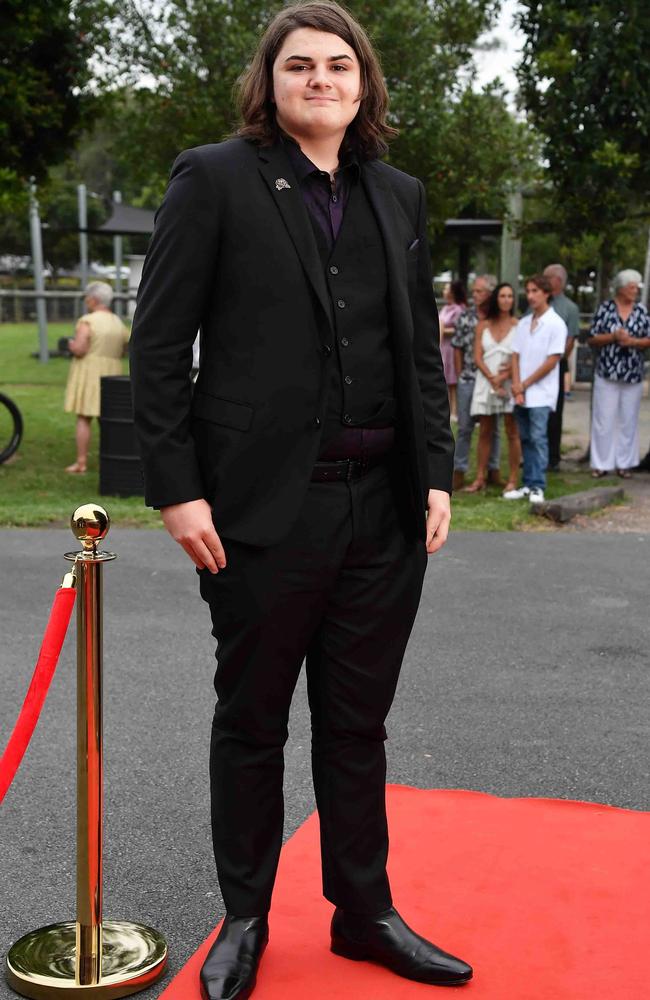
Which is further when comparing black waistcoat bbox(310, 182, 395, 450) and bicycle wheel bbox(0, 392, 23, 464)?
bicycle wheel bbox(0, 392, 23, 464)

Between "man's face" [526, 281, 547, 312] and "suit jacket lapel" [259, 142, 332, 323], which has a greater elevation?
"suit jacket lapel" [259, 142, 332, 323]

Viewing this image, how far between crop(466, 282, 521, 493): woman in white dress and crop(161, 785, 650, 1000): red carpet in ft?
23.5

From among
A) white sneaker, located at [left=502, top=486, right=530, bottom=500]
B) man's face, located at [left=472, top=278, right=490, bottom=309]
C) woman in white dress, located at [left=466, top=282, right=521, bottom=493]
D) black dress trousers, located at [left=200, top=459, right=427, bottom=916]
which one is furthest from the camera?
man's face, located at [left=472, top=278, right=490, bottom=309]

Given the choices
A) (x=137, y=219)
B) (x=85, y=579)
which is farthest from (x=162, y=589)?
(x=137, y=219)

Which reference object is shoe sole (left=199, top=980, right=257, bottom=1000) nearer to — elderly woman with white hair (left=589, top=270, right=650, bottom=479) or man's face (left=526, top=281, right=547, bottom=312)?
man's face (left=526, top=281, right=547, bottom=312)

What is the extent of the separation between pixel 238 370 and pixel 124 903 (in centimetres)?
161

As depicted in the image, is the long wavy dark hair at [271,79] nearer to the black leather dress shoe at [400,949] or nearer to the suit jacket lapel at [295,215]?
the suit jacket lapel at [295,215]

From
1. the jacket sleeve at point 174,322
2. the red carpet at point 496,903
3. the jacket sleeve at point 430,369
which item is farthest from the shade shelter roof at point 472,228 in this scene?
the jacket sleeve at point 174,322

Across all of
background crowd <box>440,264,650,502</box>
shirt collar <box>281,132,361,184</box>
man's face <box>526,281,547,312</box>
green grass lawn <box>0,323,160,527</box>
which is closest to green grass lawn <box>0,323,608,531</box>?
green grass lawn <box>0,323,160,527</box>

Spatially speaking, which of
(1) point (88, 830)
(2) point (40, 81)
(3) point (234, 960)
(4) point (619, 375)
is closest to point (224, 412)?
(1) point (88, 830)

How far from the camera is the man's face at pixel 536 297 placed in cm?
1074

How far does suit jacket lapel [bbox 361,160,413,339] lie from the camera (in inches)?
113

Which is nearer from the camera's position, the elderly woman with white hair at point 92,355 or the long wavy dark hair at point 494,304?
the long wavy dark hair at point 494,304

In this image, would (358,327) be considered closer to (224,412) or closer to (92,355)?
(224,412)
